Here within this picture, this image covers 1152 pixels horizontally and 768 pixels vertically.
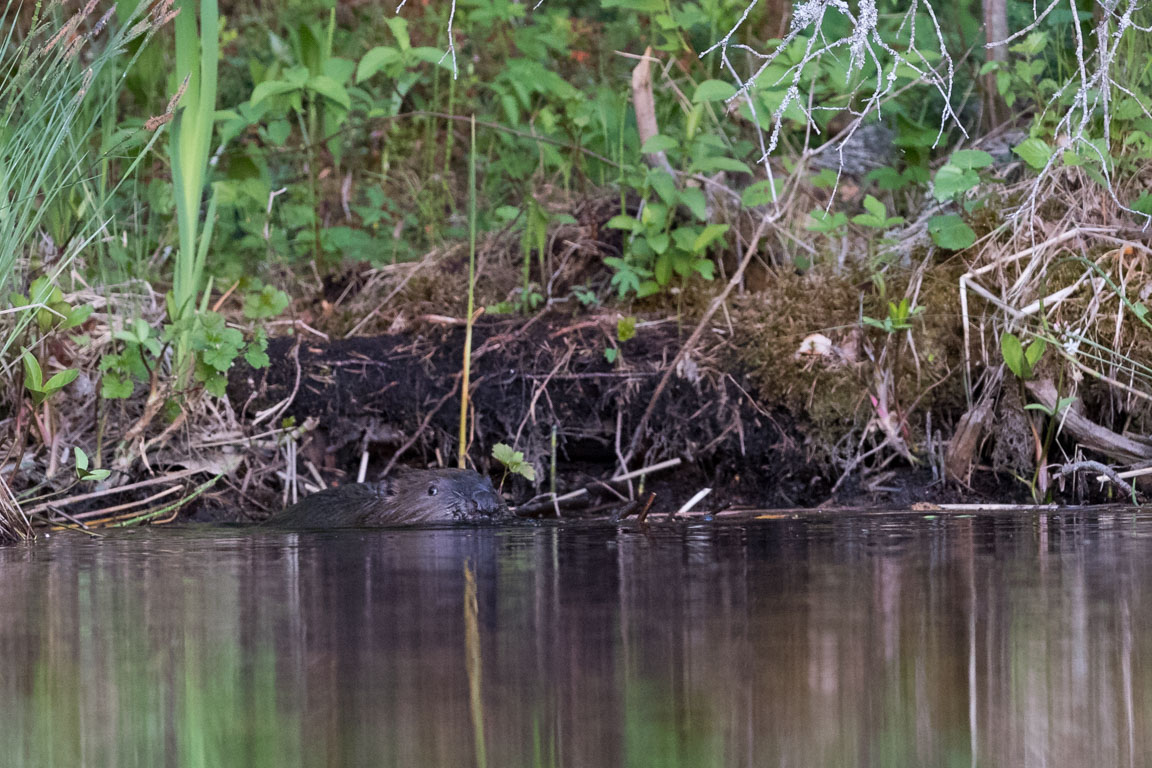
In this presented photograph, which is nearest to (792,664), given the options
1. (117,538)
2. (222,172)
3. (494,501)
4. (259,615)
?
(259,615)

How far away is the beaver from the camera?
3.34 metres

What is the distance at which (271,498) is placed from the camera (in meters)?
3.86

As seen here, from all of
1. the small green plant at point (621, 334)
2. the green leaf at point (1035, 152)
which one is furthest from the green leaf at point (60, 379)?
the green leaf at point (1035, 152)

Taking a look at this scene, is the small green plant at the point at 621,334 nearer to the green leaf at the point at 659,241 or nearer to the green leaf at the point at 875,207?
the green leaf at the point at 659,241

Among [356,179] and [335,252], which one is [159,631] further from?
[356,179]

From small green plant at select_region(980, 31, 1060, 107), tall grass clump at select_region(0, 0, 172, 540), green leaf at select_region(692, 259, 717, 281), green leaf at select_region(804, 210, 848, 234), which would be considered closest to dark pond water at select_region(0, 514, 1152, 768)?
tall grass clump at select_region(0, 0, 172, 540)

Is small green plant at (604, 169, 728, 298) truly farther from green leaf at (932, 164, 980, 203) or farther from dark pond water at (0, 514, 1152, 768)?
dark pond water at (0, 514, 1152, 768)

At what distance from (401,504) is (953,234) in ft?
6.25

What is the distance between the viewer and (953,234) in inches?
151

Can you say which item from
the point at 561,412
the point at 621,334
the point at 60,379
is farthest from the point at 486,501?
the point at 60,379

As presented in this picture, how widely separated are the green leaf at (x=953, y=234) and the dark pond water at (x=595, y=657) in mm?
1356

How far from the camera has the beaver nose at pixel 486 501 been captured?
337cm

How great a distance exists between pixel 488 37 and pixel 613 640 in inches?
209

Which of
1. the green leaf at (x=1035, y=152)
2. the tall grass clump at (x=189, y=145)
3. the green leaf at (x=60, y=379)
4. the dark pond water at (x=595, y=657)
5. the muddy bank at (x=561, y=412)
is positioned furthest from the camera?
the muddy bank at (x=561, y=412)
